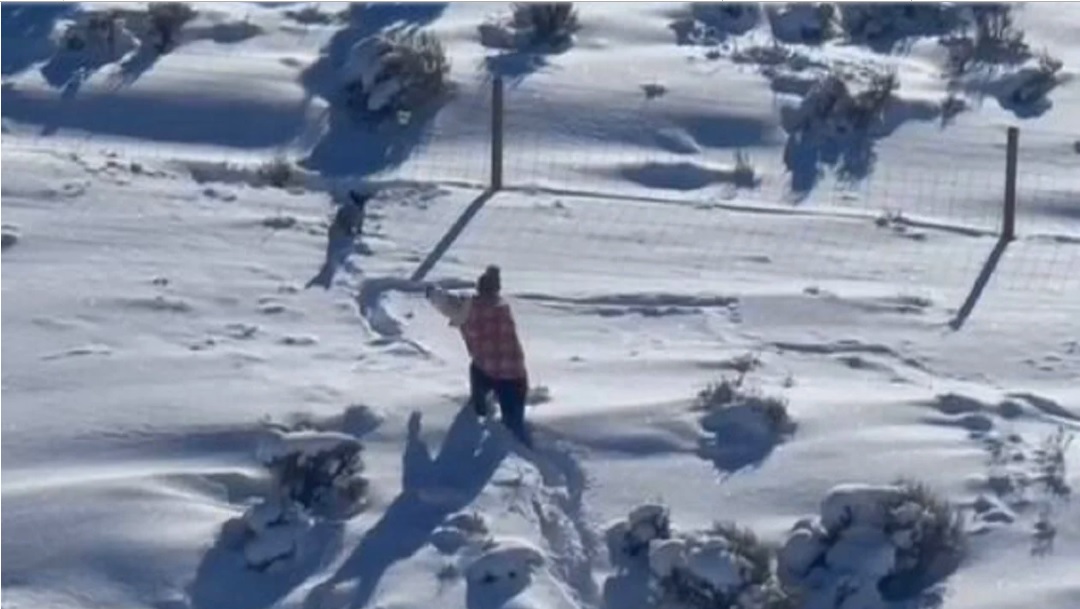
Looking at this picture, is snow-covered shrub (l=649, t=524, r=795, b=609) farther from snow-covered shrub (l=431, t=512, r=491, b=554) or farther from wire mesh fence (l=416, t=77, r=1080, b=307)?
wire mesh fence (l=416, t=77, r=1080, b=307)

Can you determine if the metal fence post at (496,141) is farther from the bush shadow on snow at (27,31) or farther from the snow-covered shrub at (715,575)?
the snow-covered shrub at (715,575)

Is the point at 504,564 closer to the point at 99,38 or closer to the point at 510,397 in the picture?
the point at 510,397

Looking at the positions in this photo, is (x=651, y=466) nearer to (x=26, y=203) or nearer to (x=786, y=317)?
(x=786, y=317)

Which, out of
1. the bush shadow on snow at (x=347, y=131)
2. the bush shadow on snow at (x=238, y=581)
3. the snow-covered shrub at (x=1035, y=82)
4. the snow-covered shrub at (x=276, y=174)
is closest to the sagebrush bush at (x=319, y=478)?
the bush shadow on snow at (x=238, y=581)

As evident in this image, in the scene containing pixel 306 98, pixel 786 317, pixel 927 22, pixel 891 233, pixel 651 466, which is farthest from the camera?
pixel 927 22

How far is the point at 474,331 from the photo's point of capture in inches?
751

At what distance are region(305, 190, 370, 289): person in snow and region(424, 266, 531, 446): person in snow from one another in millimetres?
2420

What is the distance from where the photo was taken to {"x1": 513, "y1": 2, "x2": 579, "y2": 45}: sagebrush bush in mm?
25828

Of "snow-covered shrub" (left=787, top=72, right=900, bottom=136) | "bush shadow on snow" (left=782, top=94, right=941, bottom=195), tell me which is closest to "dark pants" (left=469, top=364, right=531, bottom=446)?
"bush shadow on snow" (left=782, top=94, right=941, bottom=195)

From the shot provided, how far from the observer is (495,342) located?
19.0 m

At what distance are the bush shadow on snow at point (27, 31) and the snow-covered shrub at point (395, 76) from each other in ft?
6.81

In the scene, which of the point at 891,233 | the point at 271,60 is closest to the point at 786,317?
the point at 891,233

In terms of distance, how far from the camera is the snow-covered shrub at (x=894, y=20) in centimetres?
2650

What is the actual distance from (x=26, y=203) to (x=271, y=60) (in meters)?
3.33
